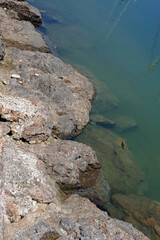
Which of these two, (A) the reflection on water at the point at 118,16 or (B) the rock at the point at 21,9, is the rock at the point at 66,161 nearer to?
(B) the rock at the point at 21,9

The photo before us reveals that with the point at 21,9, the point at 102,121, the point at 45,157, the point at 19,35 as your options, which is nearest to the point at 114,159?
the point at 102,121

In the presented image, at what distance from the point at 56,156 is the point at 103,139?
304cm

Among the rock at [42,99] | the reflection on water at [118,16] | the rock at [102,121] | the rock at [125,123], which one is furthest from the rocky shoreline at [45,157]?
the reflection on water at [118,16]

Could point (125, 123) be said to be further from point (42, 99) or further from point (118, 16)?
point (118, 16)

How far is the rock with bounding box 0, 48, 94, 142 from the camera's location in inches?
179

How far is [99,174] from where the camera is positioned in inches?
199

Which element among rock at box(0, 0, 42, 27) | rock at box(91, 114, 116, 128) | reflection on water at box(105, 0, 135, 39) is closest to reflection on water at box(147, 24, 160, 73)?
reflection on water at box(105, 0, 135, 39)

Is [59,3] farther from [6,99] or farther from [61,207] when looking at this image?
[61,207]

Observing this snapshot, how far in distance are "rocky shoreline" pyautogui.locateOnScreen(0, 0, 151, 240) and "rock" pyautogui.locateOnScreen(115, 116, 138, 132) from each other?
5.66 ft

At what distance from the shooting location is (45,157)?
13.9 feet

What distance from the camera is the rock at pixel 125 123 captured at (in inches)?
318

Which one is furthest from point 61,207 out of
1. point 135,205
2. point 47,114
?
point 135,205

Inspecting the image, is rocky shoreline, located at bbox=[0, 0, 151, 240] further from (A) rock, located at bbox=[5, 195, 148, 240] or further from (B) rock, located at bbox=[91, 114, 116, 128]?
(B) rock, located at bbox=[91, 114, 116, 128]

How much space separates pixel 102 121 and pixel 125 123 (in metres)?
1.05
